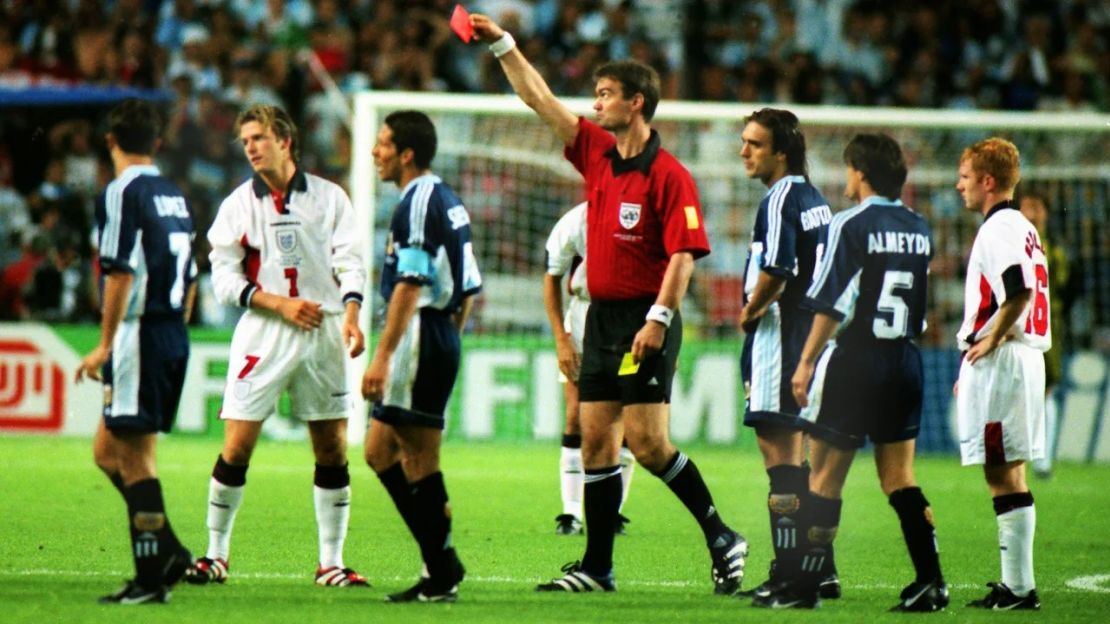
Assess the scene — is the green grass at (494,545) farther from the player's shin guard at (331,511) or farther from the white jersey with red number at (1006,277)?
the white jersey with red number at (1006,277)

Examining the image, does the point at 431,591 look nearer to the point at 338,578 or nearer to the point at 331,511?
the point at 338,578

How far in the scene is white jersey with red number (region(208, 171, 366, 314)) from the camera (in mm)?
7410

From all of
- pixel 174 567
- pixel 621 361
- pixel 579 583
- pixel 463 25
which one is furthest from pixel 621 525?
pixel 463 25

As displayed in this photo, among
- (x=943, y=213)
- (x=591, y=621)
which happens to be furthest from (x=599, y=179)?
(x=943, y=213)

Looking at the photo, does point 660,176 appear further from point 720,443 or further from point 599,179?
point 720,443

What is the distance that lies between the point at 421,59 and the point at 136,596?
13160 mm

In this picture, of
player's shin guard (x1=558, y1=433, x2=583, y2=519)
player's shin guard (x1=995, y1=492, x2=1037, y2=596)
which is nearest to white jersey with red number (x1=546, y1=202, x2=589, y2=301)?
player's shin guard (x1=558, y1=433, x2=583, y2=519)

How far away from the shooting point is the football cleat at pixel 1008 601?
7.13 m

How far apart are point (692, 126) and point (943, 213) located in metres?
2.74

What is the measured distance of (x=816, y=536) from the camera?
276 inches

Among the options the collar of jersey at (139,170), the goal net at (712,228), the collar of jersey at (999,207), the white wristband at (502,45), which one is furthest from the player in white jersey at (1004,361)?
the goal net at (712,228)

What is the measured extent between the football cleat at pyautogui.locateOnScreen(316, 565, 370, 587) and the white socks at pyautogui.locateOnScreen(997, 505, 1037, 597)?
2.80 metres

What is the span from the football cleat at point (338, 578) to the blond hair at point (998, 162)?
3269 mm

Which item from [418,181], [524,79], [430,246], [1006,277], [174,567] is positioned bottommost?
[174,567]
